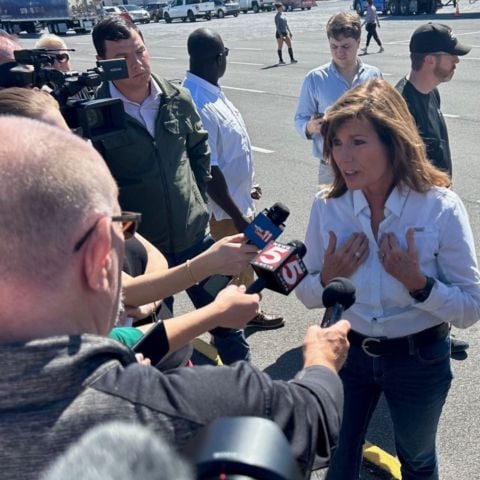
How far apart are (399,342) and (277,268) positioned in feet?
→ 2.29

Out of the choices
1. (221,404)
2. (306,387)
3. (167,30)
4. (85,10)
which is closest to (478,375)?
(306,387)

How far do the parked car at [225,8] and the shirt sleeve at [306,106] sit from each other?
38.2m

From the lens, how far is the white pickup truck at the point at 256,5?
4238 centimetres

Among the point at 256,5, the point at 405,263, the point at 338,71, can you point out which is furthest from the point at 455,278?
the point at 256,5

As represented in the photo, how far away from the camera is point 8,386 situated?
106cm

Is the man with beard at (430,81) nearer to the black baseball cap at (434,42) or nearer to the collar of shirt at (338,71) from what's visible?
the black baseball cap at (434,42)

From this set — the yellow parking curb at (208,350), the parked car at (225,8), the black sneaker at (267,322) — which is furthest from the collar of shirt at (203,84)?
the parked car at (225,8)

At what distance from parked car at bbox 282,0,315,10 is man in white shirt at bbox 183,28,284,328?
40709mm

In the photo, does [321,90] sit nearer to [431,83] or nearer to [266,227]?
[431,83]

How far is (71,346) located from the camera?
1.12 m

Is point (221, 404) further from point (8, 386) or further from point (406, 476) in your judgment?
point (406, 476)

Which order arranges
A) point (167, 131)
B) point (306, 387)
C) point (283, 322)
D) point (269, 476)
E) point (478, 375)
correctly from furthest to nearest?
1. point (283, 322)
2. point (478, 375)
3. point (167, 131)
4. point (306, 387)
5. point (269, 476)

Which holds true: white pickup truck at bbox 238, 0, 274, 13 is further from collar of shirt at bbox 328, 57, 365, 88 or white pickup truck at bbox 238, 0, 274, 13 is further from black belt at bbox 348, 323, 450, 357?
black belt at bbox 348, 323, 450, 357

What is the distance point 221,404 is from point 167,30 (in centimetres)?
3765
